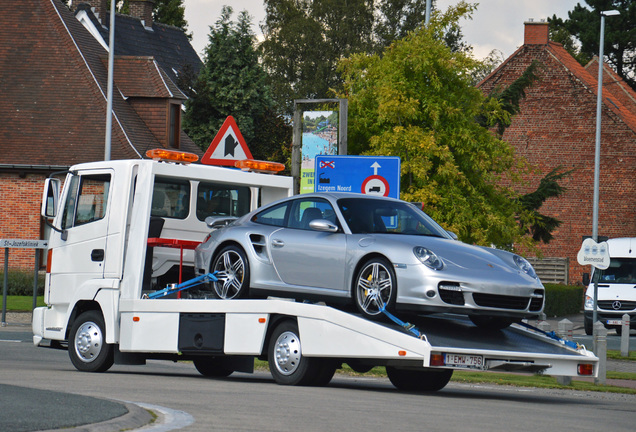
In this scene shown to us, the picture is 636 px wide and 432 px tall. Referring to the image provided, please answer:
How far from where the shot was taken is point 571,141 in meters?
50.7

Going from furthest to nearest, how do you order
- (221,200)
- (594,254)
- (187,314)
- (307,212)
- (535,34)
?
(535,34) < (594,254) < (221,200) < (187,314) < (307,212)

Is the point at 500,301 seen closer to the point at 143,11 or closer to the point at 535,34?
the point at 535,34

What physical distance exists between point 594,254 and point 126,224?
10858mm

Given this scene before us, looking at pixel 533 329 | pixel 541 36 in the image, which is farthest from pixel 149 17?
pixel 533 329

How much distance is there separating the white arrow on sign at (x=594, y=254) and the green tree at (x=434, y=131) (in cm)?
434

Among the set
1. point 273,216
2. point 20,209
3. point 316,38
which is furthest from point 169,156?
point 316,38

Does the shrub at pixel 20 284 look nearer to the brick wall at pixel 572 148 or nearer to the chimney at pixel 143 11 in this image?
the chimney at pixel 143 11

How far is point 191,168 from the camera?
14.5 m

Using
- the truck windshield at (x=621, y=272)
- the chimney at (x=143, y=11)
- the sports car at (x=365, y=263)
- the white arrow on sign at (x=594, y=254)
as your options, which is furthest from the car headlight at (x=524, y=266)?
the chimney at (x=143, y=11)

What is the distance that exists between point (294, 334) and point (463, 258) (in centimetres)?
194

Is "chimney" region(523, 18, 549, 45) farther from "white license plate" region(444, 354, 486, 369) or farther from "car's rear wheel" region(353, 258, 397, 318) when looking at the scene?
"white license plate" region(444, 354, 486, 369)

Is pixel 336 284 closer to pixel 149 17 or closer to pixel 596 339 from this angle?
pixel 596 339

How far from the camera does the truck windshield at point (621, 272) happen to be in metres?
33.4

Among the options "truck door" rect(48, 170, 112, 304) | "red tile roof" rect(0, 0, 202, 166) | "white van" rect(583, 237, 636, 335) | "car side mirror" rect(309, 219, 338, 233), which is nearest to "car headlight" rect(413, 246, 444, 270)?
"car side mirror" rect(309, 219, 338, 233)
